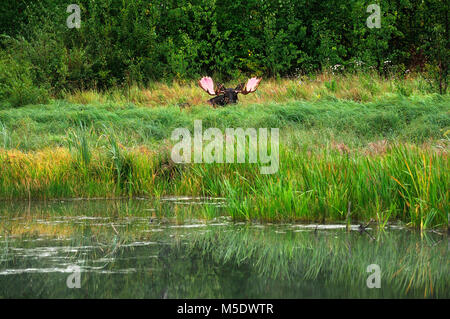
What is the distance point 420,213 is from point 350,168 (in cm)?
110

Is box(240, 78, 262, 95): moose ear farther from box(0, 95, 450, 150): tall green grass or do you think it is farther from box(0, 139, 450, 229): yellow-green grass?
box(0, 139, 450, 229): yellow-green grass

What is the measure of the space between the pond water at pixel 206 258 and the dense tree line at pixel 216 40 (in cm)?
1371

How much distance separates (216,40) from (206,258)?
20112 millimetres

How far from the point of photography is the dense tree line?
22000mm

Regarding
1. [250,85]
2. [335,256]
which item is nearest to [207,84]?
[250,85]

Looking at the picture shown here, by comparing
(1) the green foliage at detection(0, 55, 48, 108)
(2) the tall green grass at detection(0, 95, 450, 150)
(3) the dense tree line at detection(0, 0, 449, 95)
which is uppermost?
(3) the dense tree line at detection(0, 0, 449, 95)

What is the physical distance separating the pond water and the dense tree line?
1371cm

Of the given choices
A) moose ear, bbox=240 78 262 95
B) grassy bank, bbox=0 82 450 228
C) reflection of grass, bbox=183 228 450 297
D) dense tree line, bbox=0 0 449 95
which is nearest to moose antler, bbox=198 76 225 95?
grassy bank, bbox=0 82 450 228

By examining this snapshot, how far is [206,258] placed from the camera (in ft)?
20.9

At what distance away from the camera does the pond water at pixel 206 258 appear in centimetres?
536

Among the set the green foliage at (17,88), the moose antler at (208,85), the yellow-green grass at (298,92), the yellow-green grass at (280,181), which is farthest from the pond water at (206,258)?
the green foliage at (17,88)

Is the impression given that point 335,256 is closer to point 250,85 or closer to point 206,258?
point 206,258

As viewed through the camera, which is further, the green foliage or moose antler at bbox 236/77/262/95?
the green foliage
